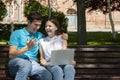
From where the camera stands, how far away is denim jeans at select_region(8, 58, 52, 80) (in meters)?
6.27

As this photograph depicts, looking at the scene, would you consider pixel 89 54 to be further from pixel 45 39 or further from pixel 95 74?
pixel 45 39

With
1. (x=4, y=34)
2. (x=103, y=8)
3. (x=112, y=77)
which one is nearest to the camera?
(x=112, y=77)

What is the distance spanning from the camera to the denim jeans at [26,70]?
6266 mm

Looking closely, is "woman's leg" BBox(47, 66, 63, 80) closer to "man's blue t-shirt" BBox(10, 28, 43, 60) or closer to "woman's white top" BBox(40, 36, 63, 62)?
"woman's white top" BBox(40, 36, 63, 62)

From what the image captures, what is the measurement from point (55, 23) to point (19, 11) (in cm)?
3682

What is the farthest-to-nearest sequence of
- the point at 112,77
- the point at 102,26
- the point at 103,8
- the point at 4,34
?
the point at 102,26 < the point at 103,8 < the point at 4,34 < the point at 112,77

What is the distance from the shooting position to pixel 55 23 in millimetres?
6727

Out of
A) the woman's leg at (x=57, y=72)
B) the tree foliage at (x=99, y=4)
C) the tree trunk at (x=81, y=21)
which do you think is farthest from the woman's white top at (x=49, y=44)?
the tree foliage at (x=99, y=4)

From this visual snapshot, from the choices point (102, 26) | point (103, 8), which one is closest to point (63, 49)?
point (103, 8)

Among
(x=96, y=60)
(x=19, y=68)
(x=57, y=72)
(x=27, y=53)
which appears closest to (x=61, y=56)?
(x=57, y=72)

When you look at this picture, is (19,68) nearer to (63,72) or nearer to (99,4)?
(63,72)

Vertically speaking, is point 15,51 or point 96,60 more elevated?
point 15,51

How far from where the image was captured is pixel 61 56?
6.45m

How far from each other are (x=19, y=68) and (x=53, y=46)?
0.68 m
